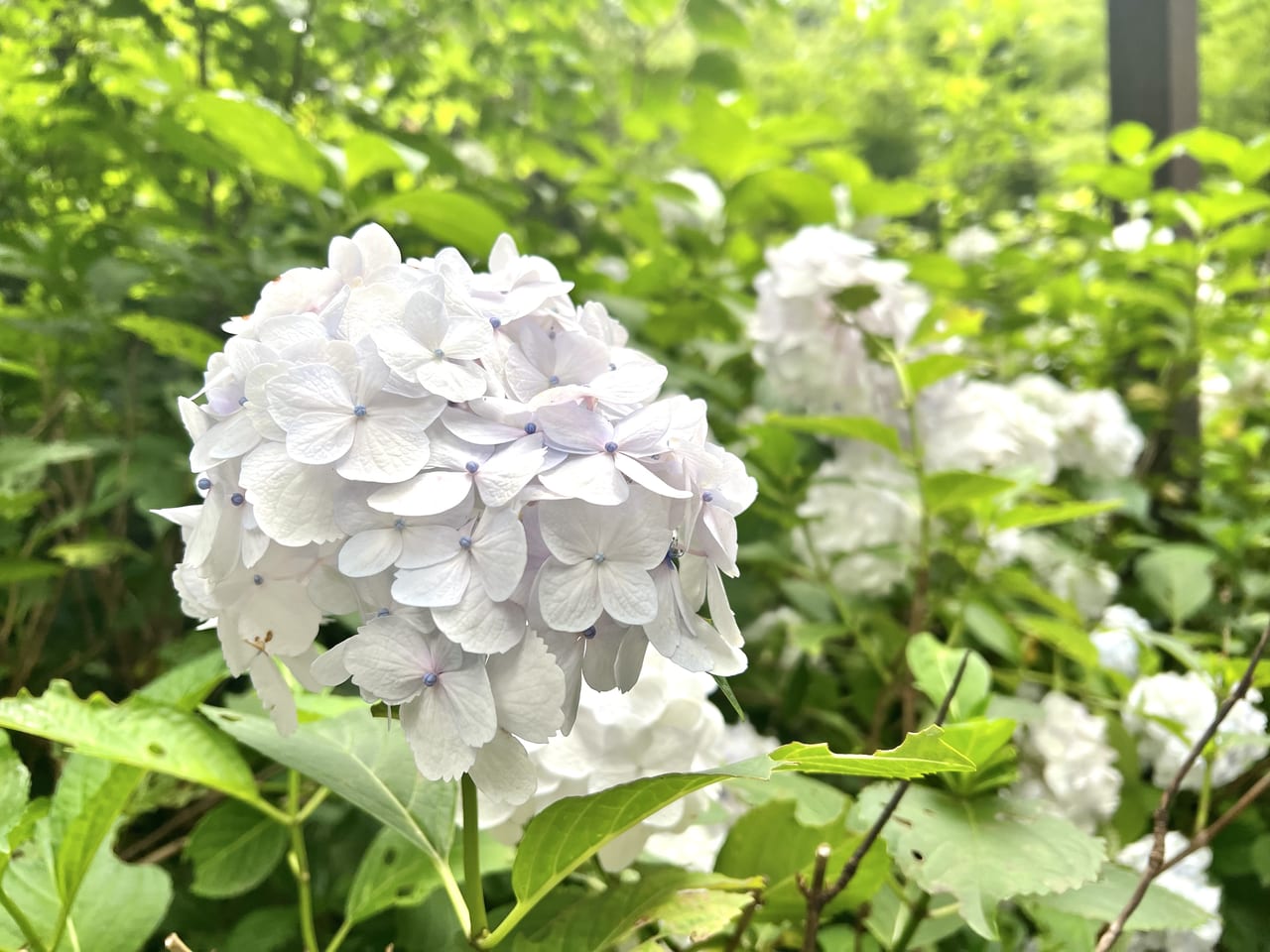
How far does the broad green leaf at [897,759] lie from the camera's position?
0.38 m

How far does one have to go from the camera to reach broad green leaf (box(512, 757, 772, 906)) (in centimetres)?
44

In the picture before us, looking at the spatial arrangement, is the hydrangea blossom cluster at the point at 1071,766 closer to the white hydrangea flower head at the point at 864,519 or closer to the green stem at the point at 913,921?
the white hydrangea flower head at the point at 864,519

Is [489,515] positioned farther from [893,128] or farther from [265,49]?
[893,128]

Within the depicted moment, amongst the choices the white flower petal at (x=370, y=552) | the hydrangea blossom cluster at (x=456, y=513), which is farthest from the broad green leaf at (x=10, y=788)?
the white flower petal at (x=370, y=552)

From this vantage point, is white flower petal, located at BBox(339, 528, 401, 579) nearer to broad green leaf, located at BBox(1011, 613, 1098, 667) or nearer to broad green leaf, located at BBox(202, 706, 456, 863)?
broad green leaf, located at BBox(202, 706, 456, 863)

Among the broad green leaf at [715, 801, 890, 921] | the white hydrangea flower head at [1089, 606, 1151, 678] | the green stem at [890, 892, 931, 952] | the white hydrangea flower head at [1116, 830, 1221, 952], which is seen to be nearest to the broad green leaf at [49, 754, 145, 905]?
the broad green leaf at [715, 801, 890, 921]

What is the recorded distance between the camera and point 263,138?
3.04ft

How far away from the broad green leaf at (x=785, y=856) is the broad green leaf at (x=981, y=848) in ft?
0.11

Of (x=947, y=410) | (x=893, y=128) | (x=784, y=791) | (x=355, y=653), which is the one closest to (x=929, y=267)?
(x=947, y=410)

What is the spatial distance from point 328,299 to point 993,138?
186 centimetres

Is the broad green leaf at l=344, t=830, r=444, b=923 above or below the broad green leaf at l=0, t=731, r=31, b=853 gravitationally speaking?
below

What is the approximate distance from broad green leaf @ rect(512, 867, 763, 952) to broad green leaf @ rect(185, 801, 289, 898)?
269 mm

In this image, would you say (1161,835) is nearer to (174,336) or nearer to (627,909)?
(627,909)

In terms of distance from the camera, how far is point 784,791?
2.28 ft
